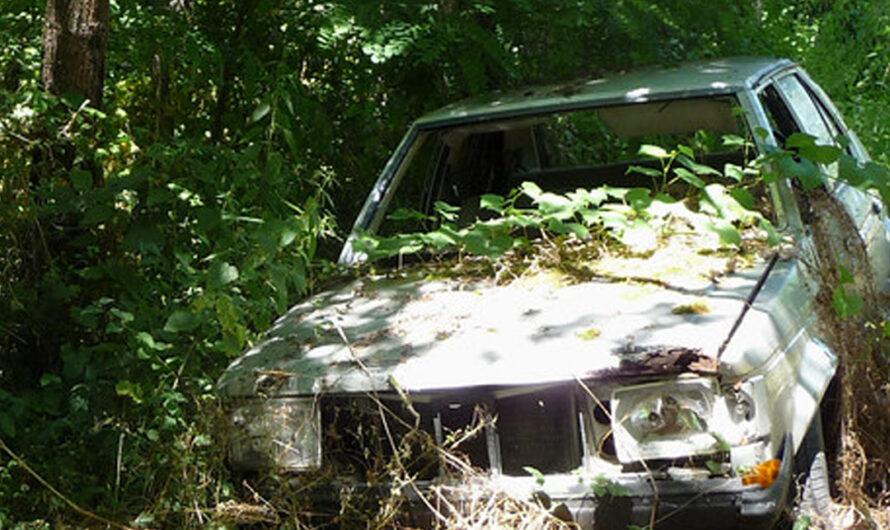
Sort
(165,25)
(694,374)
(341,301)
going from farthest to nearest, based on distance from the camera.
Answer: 1. (165,25)
2. (341,301)
3. (694,374)

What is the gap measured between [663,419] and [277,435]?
1154 mm

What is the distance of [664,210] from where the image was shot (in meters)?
4.02

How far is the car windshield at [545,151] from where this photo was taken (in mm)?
4930

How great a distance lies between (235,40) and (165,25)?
421 mm

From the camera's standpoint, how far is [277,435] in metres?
3.49

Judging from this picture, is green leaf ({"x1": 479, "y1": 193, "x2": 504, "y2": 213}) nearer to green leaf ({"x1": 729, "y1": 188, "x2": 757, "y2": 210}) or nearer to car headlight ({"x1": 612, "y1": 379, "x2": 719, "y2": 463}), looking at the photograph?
green leaf ({"x1": 729, "y1": 188, "x2": 757, "y2": 210})

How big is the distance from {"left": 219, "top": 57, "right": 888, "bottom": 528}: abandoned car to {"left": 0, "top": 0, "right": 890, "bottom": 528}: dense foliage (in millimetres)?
322

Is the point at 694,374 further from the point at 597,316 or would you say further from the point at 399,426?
the point at 399,426

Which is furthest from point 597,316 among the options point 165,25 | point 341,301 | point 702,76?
point 165,25

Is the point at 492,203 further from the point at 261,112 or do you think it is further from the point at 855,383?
the point at 855,383

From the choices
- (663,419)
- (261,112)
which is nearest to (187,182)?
(261,112)

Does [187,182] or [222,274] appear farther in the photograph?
[187,182]

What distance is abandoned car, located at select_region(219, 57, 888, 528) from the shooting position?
10.1 feet

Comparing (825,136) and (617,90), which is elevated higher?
(617,90)
